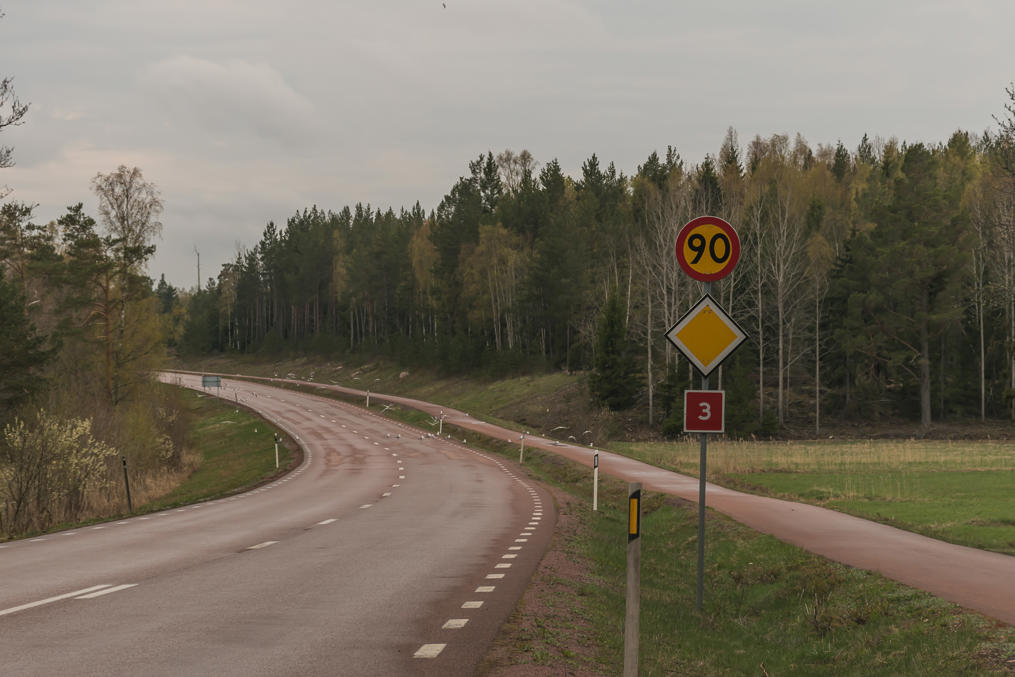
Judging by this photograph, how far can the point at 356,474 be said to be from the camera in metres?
34.5

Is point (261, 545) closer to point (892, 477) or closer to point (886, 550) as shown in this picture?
point (886, 550)

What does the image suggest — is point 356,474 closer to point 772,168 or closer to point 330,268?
point 772,168

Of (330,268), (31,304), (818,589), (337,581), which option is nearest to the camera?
(337,581)

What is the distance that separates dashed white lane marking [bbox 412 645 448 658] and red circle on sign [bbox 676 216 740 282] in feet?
16.6

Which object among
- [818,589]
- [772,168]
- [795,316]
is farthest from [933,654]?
[772,168]

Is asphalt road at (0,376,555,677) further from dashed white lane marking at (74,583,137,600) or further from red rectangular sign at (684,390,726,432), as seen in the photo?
red rectangular sign at (684,390,726,432)

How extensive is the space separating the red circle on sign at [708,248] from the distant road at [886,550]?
→ 178 inches

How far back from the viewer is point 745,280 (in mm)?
63500

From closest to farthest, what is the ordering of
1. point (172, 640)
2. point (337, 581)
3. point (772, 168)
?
1. point (172, 640)
2. point (337, 581)
3. point (772, 168)

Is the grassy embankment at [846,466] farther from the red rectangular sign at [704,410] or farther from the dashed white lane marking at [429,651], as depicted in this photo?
the dashed white lane marking at [429,651]

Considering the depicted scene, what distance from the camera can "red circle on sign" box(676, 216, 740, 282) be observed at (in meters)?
10.4

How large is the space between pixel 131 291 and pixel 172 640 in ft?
147

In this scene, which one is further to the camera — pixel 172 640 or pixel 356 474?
pixel 356 474

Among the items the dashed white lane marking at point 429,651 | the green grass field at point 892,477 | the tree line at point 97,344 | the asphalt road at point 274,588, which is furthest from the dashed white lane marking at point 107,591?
the tree line at point 97,344
